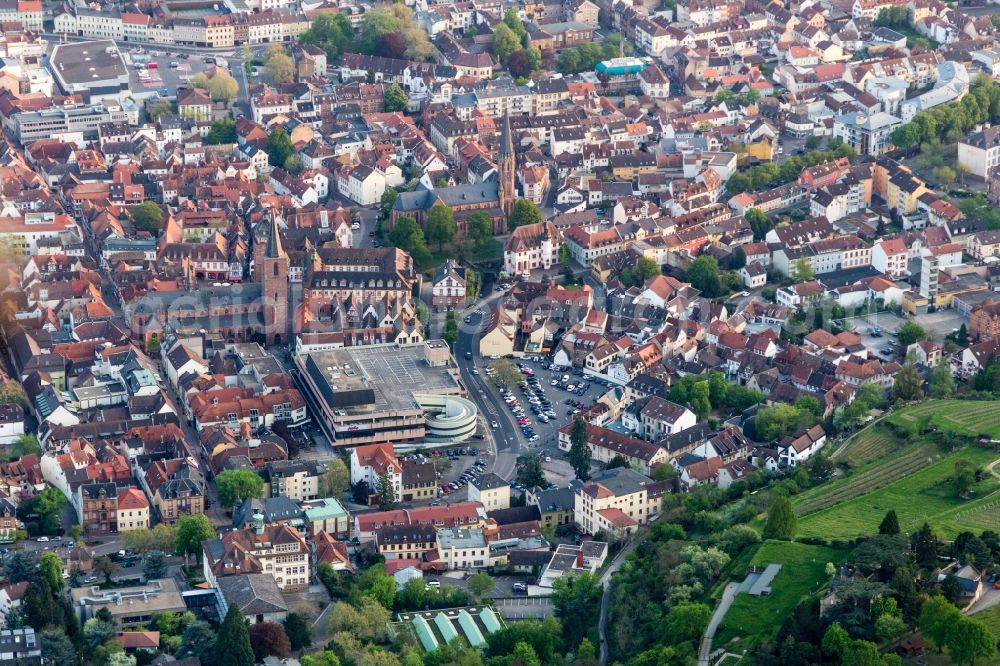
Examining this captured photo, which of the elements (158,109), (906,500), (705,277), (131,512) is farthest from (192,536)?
(158,109)

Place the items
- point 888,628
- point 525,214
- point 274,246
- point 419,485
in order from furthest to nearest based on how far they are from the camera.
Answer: point 525,214, point 274,246, point 419,485, point 888,628

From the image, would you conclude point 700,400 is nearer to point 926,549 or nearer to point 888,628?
point 926,549

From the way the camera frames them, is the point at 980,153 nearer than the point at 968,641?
No

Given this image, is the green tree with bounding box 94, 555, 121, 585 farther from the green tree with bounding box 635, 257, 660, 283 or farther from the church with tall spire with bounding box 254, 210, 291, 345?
the green tree with bounding box 635, 257, 660, 283

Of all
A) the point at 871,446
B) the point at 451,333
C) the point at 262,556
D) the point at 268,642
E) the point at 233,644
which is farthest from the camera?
the point at 451,333

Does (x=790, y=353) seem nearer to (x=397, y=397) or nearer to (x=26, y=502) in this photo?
(x=397, y=397)

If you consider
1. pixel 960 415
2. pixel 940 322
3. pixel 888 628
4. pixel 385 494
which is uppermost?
pixel 888 628
